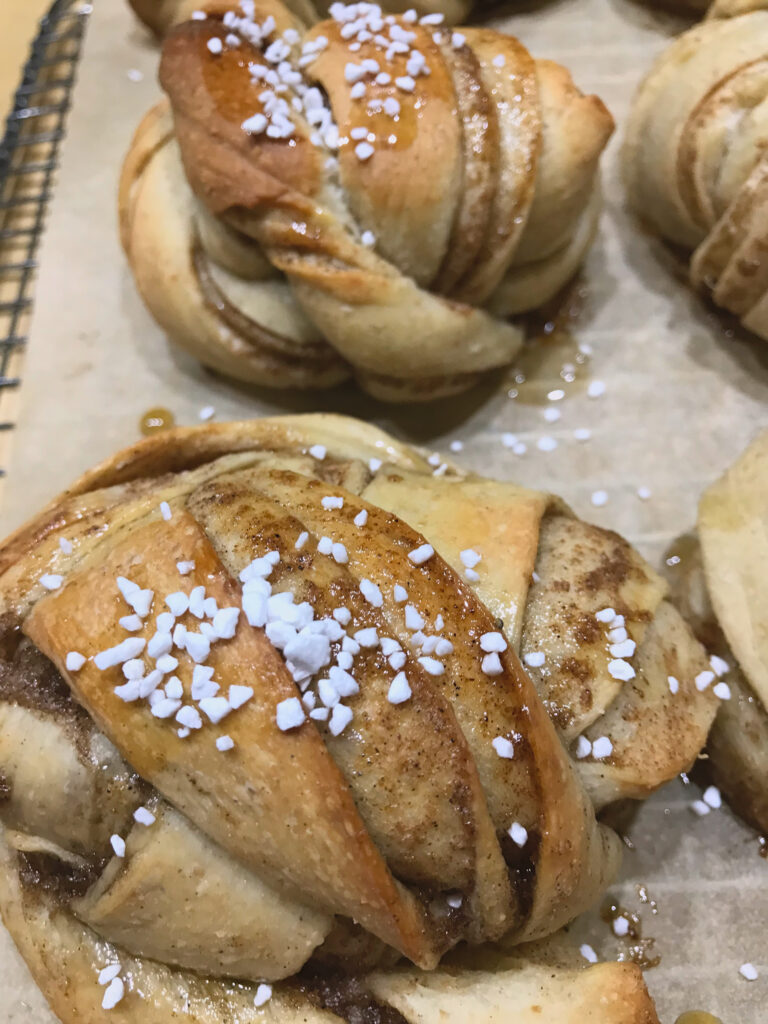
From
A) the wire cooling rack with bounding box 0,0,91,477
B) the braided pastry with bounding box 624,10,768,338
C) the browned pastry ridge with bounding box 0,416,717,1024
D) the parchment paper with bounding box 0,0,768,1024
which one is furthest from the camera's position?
the wire cooling rack with bounding box 0,0,91,477

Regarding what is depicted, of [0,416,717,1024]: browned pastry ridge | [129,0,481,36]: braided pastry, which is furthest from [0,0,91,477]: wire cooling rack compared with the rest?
[0,416,717,1024]: browned pastry ridge

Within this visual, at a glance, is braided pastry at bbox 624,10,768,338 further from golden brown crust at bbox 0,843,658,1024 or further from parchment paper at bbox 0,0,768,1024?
golden brown crust at bbox 0,843,658,1024

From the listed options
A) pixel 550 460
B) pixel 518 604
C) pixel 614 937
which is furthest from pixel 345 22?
pixel 614 937

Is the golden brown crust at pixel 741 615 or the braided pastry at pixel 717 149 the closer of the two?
the golden brown crust at pixel 741 615

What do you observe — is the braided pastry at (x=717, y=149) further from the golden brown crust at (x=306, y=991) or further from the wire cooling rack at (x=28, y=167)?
the wire cooling rack at (x=28, y=167)

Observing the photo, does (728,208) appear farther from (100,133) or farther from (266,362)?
(100,133)

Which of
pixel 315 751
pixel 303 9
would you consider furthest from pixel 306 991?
pixel 303 9

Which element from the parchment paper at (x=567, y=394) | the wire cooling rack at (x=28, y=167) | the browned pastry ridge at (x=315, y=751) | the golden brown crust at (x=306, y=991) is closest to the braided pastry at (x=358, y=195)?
the parchment paper at (x=567, y=394)

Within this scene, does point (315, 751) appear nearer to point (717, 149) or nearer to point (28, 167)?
point (717, 149)
